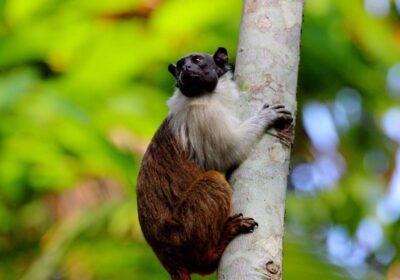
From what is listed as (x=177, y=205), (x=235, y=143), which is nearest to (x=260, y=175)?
(x=235, y=143)

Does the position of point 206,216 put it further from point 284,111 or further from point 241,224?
point 241,224

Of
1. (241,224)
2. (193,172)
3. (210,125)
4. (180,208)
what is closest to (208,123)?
(210,125)

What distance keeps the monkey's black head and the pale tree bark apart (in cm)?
84

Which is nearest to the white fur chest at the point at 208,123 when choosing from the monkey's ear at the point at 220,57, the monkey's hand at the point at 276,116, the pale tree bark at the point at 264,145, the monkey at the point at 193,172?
the monkey at the point at 193,172

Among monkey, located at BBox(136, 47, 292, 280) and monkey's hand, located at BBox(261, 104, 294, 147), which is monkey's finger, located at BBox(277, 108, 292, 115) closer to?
monkey's hand, located at BBox(261, 104, 294, 147)

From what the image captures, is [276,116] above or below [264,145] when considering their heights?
above

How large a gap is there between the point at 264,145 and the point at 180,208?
0.85 meters

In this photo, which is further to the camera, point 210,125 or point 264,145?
point 210,125

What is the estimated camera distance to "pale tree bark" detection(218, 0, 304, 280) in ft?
11.9

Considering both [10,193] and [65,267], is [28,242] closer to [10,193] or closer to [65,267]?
[65,267]

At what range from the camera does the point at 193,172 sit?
4.94m

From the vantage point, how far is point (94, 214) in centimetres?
667

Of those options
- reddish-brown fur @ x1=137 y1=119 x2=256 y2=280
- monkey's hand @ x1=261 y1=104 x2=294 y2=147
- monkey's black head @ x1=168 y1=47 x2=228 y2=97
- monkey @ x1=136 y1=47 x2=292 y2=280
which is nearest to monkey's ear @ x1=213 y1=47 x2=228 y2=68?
monkey's black head @ x1=168 y1=47 x2=228 y2=97

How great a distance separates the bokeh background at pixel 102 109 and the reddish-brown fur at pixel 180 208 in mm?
771
